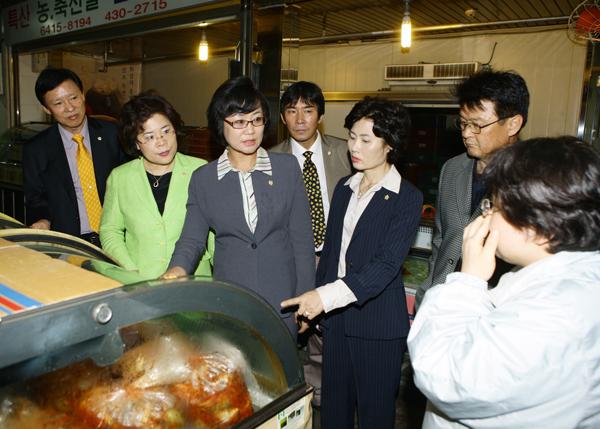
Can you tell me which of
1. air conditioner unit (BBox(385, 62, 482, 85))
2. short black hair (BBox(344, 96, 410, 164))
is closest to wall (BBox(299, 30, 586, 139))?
air conditioner unit (BBox(385, 62, 482, 85))

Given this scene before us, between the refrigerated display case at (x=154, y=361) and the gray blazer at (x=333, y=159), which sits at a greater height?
the gray blazer at (x=333, y=159)

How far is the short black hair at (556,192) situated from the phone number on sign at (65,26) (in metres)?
5.20

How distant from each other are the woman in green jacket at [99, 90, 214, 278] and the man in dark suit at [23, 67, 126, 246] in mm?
737

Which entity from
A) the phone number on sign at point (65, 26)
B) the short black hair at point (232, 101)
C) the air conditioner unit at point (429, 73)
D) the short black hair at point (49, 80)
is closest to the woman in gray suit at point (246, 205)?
the short black hair at point (232, 101)

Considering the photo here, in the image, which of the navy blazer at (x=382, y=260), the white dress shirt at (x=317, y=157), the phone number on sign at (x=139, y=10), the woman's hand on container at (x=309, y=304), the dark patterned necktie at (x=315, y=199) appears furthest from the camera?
the phone number on sign at (x=139, y=10)

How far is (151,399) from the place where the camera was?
108 centimetres

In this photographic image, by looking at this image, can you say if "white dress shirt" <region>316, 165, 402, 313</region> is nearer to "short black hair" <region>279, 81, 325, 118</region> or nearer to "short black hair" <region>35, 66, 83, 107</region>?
"short black hair" <region>279, 81, 325, 118</region>

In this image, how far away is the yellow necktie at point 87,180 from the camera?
281cm

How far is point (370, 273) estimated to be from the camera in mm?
1790

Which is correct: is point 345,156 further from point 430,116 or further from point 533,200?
point 430,116

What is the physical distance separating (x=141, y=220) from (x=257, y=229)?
25.1 inches

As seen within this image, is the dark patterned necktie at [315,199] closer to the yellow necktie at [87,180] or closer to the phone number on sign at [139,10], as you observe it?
the yellow necktie at [87,180]

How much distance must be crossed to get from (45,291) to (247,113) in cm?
117

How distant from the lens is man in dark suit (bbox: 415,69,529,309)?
1.90 metres
